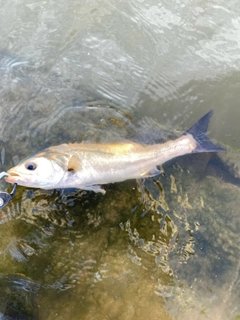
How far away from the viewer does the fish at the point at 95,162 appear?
133 inches

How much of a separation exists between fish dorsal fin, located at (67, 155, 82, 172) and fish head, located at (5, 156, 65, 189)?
89 mm

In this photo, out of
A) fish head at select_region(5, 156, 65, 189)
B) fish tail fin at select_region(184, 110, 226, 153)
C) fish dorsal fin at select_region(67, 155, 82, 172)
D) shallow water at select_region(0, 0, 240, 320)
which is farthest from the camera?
fish tail fin at select_region(184, 110, 226, 153)

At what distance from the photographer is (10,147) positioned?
4.30 metres

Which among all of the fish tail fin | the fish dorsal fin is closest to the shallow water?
the fish tail fin

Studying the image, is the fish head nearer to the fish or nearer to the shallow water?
the fish

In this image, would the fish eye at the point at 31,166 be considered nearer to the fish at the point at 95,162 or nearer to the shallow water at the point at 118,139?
the fish at the point at 95,162

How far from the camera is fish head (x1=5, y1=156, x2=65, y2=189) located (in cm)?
330

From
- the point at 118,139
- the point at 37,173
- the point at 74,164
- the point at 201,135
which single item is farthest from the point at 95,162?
the point at 201,135

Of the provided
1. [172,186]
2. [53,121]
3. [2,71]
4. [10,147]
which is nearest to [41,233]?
[10,147]

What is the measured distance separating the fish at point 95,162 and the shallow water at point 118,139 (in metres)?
0.47

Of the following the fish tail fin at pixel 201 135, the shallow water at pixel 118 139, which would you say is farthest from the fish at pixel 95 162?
the shallow water at pixel 118 139

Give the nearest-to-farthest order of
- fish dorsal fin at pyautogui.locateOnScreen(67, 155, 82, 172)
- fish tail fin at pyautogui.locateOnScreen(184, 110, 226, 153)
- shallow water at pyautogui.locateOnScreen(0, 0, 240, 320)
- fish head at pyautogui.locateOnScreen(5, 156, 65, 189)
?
fish head at pyautogui.locateOnScreen(5, 156, 65, 189) < fish dorsal fin at pyautogui.locateOnScreen(67, 155, 82, 172) < shallow water at pyautogui.locateOnScreen(0, 0, 240, 320) < fish tail fin at pyautogui.locateOnScreen(184, 110, 226, 153)

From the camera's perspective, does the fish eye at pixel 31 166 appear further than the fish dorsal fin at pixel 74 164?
No

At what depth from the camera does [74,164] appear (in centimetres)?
353
